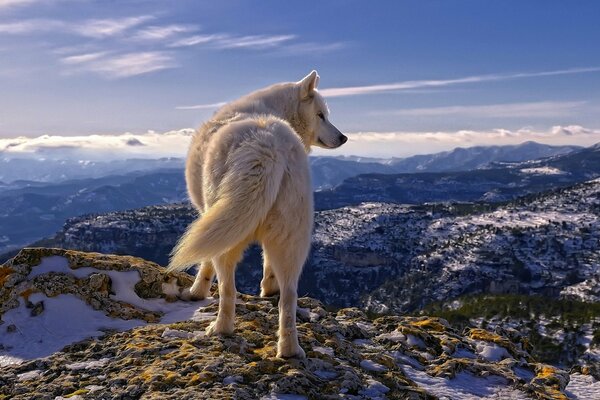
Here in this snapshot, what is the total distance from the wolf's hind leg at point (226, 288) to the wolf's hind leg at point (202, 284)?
9.96ft

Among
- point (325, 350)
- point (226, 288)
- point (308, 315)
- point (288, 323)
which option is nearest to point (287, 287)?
point (288, 323)

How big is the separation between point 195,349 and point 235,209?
3.11 meters

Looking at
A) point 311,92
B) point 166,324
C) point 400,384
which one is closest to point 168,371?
point 166,324

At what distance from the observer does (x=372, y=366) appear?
10.1m

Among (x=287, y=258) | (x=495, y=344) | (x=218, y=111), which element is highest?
(x=218, y=111)

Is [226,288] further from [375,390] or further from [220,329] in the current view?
[375,390]

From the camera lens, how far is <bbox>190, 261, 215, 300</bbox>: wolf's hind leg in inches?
527

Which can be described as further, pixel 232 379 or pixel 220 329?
pixel 220 329

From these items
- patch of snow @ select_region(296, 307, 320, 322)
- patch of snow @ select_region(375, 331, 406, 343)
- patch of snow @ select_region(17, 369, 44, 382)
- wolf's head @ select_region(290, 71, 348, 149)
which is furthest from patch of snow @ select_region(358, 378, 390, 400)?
wolf's head @ select_region(290, 71, 348, 149)

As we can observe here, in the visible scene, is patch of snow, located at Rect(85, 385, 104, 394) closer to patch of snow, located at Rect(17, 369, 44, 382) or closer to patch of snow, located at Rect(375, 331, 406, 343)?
patch of snow, located at Rect(17, 369, 44, 382)

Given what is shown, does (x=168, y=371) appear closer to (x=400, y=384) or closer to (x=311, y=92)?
(x=400, y=384)

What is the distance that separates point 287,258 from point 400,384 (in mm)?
3300

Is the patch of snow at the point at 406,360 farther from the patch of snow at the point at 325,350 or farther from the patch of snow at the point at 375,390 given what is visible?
the patch of snow at the point at 375,390

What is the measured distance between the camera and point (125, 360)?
9.09 m
